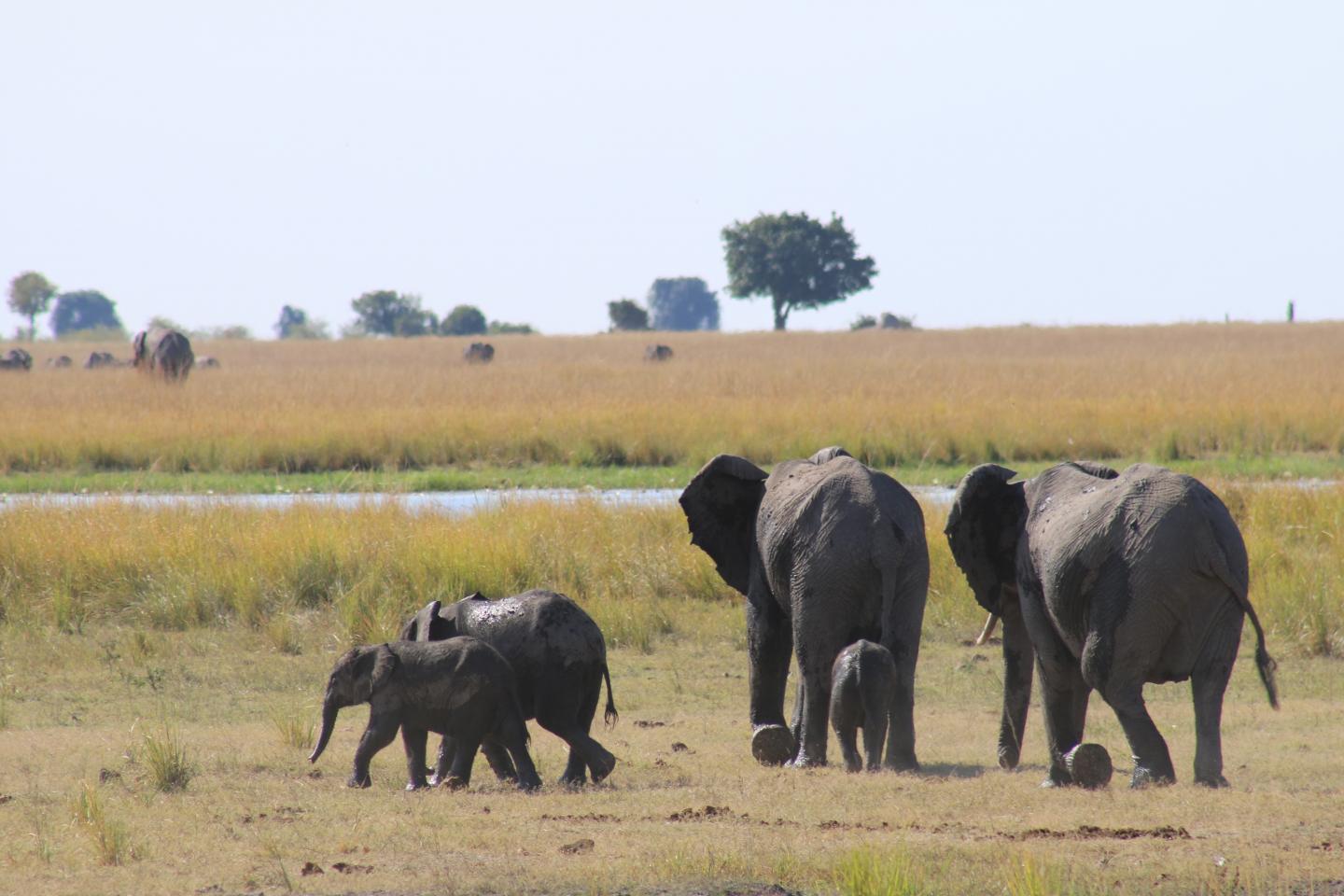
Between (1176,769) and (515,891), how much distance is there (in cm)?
405

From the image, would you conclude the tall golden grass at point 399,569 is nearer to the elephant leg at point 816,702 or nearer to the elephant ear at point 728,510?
the elephant ear at point 728,510

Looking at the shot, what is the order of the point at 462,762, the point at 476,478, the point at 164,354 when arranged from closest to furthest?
the point at 462,762, the point at 476,478, the point at 164,354

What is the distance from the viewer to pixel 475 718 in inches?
316

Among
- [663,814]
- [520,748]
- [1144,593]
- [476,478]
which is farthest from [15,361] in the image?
[1144,593]

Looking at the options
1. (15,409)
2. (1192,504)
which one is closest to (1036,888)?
(1192,504)

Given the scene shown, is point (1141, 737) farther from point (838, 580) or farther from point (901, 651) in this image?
point (838, 580)

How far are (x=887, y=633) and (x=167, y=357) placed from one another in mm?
30244

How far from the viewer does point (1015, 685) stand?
8.88 metres

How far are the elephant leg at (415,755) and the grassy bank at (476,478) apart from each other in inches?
493

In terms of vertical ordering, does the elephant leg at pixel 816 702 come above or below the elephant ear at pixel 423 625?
below

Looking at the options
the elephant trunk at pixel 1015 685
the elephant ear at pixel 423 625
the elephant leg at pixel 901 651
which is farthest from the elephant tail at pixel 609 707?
the elephant trunk at pixel 1015 685

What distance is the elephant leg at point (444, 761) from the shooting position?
27.0 ft

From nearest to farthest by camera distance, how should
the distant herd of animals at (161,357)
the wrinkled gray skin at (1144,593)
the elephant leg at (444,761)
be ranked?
1. the wrinkled gray skin at (1144,593)
2. the elephant leg at (444,761)
3. the distant herd of animals at (161,357)

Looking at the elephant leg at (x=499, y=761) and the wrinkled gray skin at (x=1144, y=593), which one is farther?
the elephant leg at (x=499, y=761)
